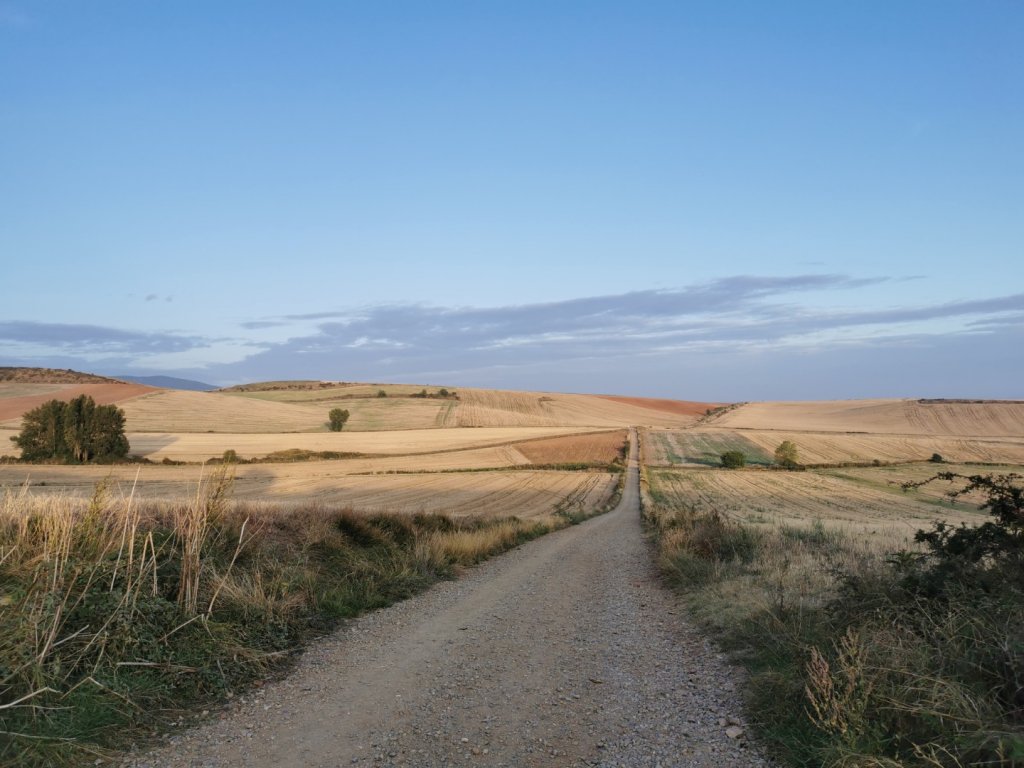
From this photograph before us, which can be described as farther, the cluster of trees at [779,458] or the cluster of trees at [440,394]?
the cluster of trees at [440,394]

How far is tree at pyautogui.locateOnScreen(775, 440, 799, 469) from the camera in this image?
66.9 meters

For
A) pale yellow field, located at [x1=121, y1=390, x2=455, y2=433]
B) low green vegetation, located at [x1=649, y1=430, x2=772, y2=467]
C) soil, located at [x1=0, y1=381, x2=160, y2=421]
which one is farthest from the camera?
pale yellow field, located at [x1=121, y1=390, x2=455, y2=433]

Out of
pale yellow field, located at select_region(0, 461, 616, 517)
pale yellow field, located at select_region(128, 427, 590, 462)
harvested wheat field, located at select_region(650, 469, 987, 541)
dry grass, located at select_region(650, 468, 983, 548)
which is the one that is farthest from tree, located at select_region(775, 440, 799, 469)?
pale yellow field, located at select_region(128, 427, 590, 462)

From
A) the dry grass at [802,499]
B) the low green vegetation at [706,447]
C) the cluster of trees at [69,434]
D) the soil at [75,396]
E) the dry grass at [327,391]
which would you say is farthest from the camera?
the dry grass at [327,391]

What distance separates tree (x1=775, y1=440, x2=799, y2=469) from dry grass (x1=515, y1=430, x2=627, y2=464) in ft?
49.8

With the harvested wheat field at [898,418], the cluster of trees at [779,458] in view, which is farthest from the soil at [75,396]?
the harvested wheat field at [898,418]

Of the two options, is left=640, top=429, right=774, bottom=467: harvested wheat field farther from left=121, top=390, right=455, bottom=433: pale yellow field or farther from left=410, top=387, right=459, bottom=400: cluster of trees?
left=410, top=387, right=459, bottom=400: cluster of trees

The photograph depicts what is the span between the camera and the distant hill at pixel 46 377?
94.4 meters

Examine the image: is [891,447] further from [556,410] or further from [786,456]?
[556,410]

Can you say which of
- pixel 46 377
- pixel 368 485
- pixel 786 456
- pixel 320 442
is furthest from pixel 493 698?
pixel 46 377

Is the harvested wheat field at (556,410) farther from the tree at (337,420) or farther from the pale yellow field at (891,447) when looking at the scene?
the pale yellow field at (891,447)

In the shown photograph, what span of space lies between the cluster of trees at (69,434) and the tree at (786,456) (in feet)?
191

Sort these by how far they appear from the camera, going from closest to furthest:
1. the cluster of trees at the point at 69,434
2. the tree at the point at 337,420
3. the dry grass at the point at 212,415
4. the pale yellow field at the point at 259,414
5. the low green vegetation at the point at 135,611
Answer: the low green vegetation at the point at 135,611, the cluster of trees at the point at 69,434, the dry grass at the point at 212,415, the pale yellow field at the point at 259,414, the tree at the point at 337,420

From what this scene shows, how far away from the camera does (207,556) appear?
357 inches
